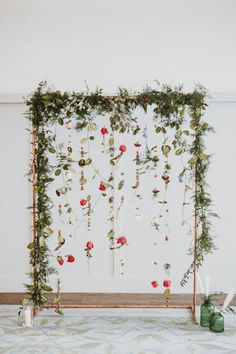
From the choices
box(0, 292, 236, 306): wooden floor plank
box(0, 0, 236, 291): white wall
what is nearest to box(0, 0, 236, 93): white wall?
box(0, 0, 236, 291): white wall

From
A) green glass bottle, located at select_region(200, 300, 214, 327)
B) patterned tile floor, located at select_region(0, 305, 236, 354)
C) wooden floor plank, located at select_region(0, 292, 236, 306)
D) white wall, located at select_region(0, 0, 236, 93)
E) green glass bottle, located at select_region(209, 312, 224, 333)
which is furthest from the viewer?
white wall, located at select_region(0, 0, 236, 93)

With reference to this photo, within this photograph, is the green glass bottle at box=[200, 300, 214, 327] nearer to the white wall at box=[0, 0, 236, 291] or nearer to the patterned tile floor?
the patterned tile floor

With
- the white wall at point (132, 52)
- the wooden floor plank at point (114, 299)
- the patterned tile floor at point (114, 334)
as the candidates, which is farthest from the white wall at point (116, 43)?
Answer: the patterned tile floor at point (114, 334)

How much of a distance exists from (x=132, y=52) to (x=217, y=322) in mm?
2798

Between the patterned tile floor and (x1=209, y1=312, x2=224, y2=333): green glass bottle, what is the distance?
52 millimetres

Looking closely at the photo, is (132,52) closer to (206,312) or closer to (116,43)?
(116,43)

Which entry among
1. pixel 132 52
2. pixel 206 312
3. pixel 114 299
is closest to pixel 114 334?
pixel 206 312

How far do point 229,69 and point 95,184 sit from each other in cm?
187

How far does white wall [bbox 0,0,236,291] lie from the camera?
15.1ft

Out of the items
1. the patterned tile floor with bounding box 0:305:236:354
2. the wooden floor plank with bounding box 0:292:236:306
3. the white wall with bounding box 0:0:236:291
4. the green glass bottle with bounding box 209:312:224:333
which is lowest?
the patterned tile floor with bounding box 0:305:236:354

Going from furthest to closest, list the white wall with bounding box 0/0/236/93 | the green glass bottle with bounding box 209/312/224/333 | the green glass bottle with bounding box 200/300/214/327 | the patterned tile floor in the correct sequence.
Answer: the white wall with bounding box 0/0/236/93, the green glass bottle with bounding box 200/300/214/327, the green glass bottle with bounding box 209/312/224/333, the patterned tile floor

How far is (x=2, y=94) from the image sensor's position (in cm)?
461

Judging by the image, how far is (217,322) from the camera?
3518mm

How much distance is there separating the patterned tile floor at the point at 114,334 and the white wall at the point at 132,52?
1167mm
